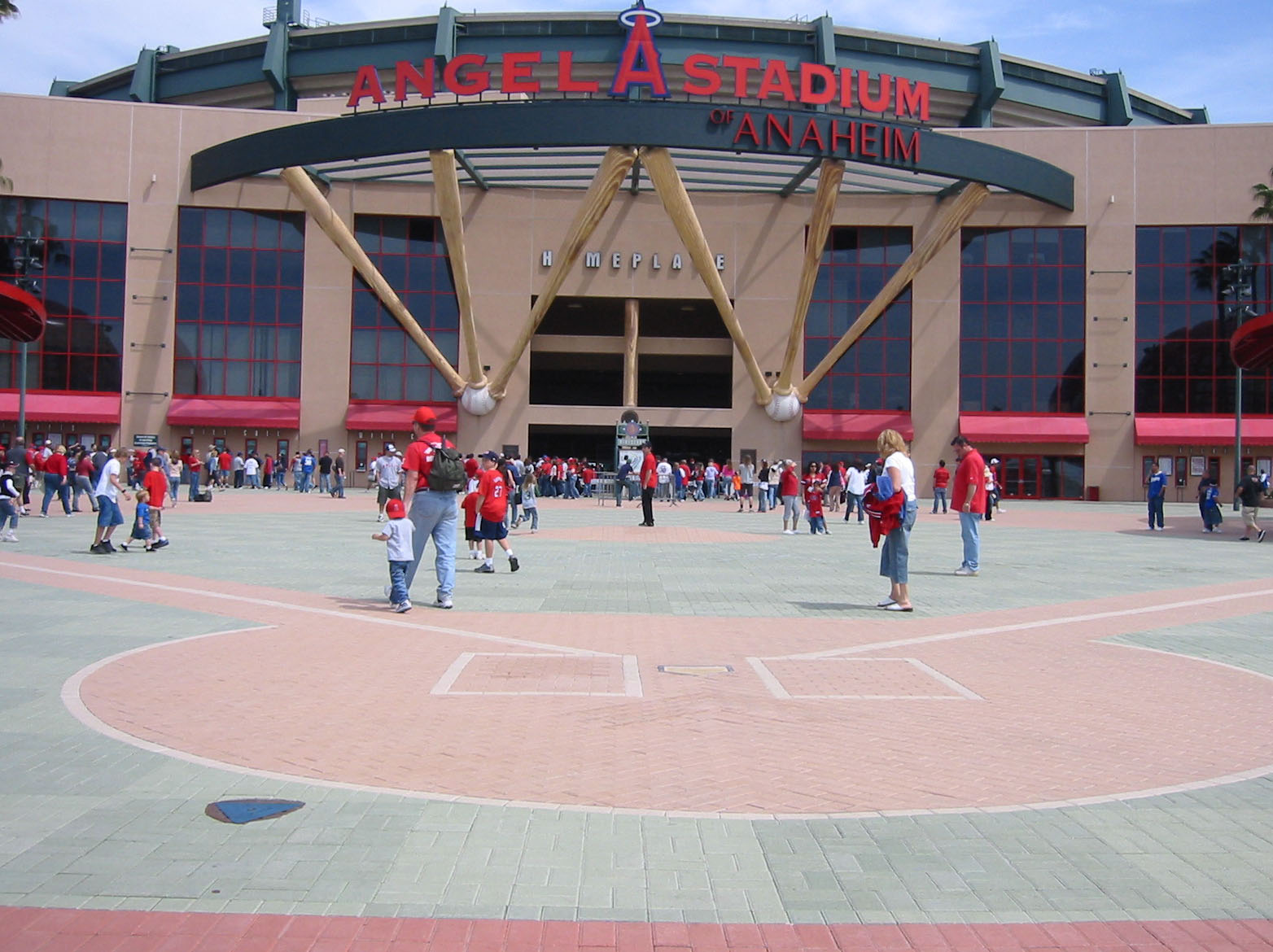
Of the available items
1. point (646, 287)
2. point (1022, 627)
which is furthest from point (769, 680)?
point (646, 287)

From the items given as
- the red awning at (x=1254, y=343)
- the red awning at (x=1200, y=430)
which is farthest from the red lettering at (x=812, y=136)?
the red awning at (x=1200, y=430)

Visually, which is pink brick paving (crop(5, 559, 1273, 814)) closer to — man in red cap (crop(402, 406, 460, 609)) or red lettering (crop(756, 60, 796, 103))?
man in red cap (crop(402, 406, 460, 609))

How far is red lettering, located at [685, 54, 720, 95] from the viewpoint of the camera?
37406mm

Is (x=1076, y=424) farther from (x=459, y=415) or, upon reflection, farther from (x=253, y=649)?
(x=253, y=649)

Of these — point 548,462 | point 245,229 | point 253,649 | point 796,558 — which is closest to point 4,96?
point 245,229

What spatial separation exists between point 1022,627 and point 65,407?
44854 millimetres

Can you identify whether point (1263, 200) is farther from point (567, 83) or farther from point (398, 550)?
point (398, 550)

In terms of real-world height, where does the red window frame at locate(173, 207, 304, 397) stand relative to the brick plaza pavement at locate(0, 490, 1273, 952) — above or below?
A: above

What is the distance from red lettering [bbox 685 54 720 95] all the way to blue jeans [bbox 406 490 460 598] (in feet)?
97.9

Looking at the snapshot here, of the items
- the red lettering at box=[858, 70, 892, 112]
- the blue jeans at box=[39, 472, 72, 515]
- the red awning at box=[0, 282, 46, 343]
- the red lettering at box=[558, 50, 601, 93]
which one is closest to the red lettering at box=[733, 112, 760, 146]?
the red lettering at box=[858, 70, 892, 112]

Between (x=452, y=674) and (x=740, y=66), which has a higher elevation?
(x=740, y=66)

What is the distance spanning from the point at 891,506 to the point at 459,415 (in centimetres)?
3731

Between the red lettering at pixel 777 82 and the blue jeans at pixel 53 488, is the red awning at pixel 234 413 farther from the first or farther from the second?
the red lettering at pixel 777 82

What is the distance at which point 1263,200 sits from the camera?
4450 cm
